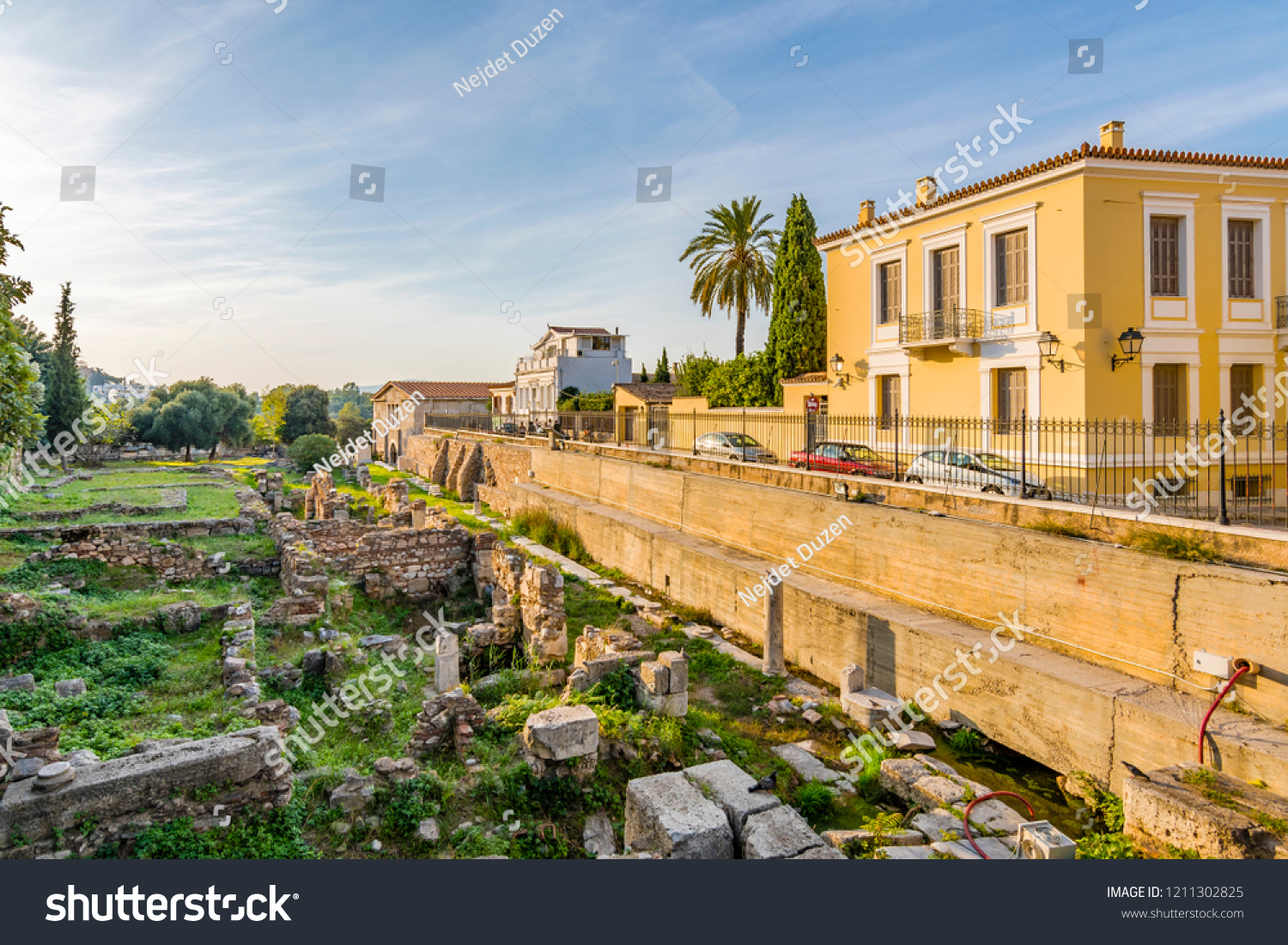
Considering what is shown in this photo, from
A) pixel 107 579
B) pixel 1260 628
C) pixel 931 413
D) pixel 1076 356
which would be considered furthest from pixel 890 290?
pixel 107 579

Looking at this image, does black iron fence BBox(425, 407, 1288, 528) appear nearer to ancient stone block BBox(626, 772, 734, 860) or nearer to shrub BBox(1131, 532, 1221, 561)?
shrub BBox(1131, 532, 1221, 561)

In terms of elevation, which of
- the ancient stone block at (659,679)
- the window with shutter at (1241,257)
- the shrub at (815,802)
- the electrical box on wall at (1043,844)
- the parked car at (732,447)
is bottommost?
the shrub at (815,802)

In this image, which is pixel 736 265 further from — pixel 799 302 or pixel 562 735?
pixel 562 735

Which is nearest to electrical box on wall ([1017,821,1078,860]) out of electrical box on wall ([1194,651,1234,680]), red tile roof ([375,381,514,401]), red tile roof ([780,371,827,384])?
electrical box on wall ([1194,651,1234,680])

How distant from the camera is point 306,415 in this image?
62.9 meters

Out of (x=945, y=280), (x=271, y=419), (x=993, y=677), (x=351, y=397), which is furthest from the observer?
(x=351, y=397)

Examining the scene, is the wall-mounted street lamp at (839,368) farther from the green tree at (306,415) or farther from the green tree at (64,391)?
the green tree at (306,415)

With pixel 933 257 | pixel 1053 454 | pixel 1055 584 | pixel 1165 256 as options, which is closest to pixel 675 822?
pixel 1055 584

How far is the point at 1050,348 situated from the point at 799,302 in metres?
13.2

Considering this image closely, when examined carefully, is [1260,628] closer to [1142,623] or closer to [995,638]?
[1142,623]

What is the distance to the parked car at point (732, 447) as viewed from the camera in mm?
18175

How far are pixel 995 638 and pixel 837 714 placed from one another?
88.3 inches

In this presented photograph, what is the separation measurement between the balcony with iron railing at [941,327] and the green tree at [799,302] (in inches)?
311

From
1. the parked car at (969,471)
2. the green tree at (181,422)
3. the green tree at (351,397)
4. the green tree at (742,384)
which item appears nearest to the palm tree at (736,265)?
the green tree at (742,384)
